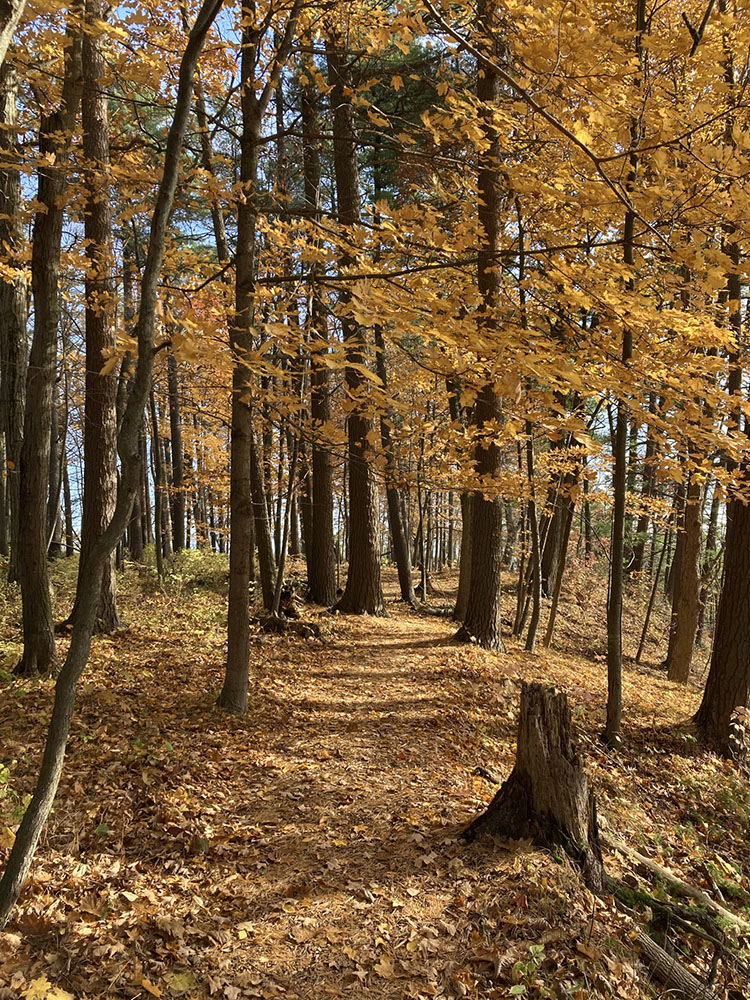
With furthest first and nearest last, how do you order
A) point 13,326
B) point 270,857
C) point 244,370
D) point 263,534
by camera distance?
point 263,534 → point 13,326 → point 244,370 → point 270,857

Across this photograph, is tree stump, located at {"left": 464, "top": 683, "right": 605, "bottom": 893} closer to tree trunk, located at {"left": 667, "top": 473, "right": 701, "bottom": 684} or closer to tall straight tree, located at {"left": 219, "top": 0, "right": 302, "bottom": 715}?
tall straight tree, located at {"left": 219, "top": 0, "right": 302, "bottom": 715}

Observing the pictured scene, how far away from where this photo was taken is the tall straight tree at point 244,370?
5.03 m

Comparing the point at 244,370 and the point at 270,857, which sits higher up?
the point at 244,370

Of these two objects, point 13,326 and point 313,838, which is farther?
point 13,326

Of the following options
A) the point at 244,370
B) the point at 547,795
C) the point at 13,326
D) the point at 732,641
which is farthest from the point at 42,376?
the point at 732,641

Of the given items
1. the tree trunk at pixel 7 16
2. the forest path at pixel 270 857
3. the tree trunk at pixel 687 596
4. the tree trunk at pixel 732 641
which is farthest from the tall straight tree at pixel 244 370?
the tree trunk at pixel 687 596

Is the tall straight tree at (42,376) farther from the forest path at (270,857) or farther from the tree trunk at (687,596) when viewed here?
the tree trunk at (687,596)

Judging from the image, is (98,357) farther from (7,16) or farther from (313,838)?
(313,838)

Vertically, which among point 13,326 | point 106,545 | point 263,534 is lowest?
point 263,534

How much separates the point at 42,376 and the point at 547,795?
5.74 m

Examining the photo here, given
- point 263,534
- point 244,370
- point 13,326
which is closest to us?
point 244,370

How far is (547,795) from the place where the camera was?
3.89 metres

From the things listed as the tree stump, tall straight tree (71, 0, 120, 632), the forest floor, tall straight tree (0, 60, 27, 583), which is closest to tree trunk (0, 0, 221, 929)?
the forest floor

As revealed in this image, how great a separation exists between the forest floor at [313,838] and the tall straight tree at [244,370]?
2.09 feet
